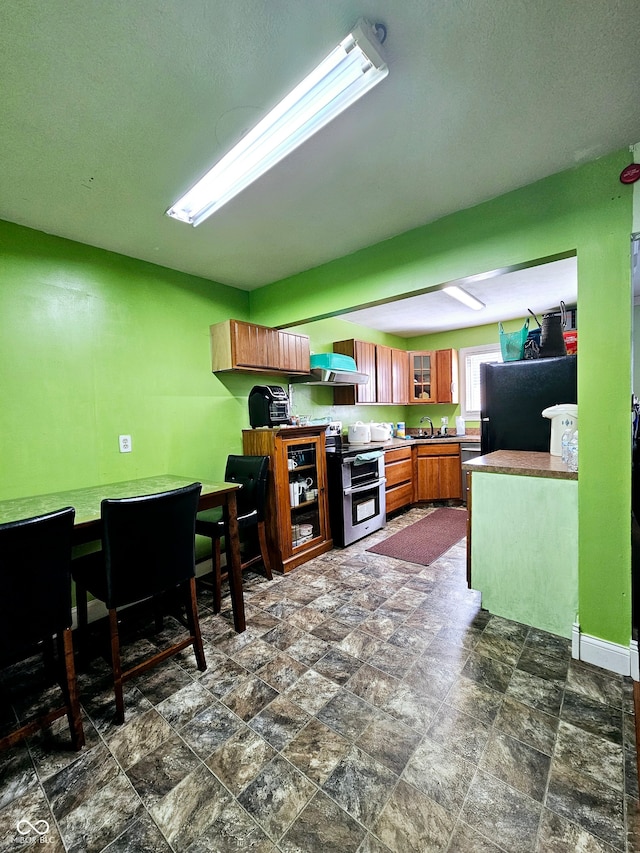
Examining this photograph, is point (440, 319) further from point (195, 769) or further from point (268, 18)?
point (195, 769)

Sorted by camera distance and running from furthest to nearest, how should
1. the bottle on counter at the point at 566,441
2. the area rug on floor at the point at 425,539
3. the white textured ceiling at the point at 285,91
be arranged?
the area rug on floor at the point at 425,539 < the bottle on counter at the point at 566,441 < the white textured ceiling at the point at 285,91

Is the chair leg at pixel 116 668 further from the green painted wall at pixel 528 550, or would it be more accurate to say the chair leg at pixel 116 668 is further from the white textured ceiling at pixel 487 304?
the white textured ceiling at pixel 487 304

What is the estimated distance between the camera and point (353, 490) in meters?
3.57

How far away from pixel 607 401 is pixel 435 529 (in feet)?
8.48

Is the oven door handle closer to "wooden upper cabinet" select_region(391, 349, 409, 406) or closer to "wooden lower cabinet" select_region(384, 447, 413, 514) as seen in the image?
"wooden lower cabinet" select_region(384, 447, 413, 514)

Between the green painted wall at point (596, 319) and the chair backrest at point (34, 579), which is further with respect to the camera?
the green painted wall at point (596, 319)

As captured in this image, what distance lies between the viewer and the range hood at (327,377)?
3.76 meters

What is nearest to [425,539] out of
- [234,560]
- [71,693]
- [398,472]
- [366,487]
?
[366,487]

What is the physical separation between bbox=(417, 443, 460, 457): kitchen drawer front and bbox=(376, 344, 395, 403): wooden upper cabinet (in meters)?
0.81

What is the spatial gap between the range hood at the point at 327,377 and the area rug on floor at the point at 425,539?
178 cm

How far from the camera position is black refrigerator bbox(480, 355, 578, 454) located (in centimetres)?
256

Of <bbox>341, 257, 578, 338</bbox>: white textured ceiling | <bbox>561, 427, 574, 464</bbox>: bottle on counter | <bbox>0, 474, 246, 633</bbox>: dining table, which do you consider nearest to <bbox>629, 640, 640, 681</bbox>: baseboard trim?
<bbox>561, 427, 574, 464</bbox>: bottle on counter

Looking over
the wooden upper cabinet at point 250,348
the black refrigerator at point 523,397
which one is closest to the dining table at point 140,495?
the wooden upper cabinet at point 250,348

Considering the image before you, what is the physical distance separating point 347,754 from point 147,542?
1194mm
